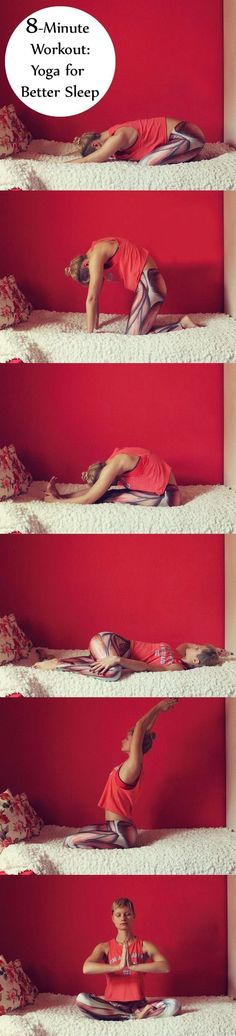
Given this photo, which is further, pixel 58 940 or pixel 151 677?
pixel 58 940

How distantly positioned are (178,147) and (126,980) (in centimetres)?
174

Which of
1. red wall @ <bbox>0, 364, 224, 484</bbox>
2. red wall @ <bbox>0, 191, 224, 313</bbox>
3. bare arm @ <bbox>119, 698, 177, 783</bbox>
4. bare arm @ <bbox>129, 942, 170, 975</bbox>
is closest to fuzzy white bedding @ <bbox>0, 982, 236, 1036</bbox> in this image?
bare arm @ <bbox>129, 942, 170, 975</bbox>

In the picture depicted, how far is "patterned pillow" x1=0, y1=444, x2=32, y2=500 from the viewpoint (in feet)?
11.1

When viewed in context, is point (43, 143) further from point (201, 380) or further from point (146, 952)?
point (146, 952)

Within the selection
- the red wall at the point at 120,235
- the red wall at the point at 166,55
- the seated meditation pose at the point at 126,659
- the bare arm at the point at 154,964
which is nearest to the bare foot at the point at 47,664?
the seated meditation pose at the point at 126,659

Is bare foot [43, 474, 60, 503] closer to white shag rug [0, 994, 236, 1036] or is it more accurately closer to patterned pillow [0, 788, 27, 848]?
patterned pillow [0, 788, 27, 848]

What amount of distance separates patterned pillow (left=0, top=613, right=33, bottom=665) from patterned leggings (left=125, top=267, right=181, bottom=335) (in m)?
0.68

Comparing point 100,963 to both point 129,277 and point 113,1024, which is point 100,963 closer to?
point 113,1024

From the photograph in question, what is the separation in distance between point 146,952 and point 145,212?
1611 millimetres

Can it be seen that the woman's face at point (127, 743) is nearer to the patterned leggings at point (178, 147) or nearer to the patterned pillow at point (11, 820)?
the patterned pillow at point (11, 820)

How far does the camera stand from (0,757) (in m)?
3.69

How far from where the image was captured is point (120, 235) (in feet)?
11.8

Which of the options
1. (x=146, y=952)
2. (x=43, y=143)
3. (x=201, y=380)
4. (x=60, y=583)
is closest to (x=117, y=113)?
(x=43, y=143)

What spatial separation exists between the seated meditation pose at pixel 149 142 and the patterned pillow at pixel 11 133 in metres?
0.14
